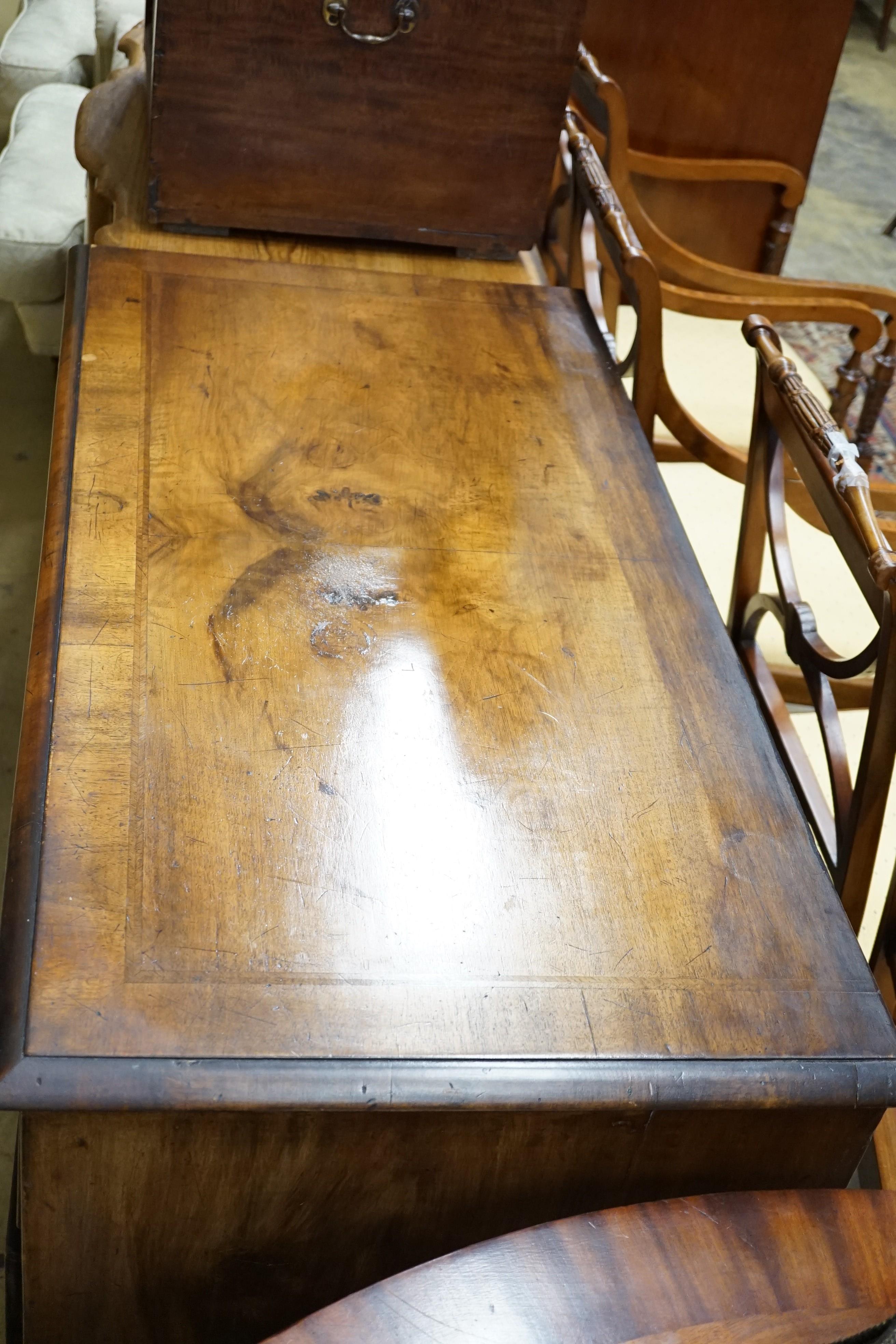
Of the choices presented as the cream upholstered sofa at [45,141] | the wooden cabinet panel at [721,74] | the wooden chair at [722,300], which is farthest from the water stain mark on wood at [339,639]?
the wooden cabinet panel at [721,74]

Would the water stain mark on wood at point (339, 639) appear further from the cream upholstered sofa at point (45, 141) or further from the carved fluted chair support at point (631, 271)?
the cream upholstered sofa at point (45, 141)

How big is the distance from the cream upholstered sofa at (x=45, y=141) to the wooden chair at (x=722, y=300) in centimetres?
89

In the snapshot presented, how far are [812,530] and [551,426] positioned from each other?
3.61 feet

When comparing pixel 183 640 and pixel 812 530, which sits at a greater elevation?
pixel 183 640

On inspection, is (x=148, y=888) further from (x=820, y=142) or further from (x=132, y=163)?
(x=820, y=142)

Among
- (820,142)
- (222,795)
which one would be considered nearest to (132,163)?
(222,795)

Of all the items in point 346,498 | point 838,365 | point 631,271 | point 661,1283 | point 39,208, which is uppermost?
point 631,271

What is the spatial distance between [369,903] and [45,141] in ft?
7.67

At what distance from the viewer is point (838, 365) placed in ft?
10.8

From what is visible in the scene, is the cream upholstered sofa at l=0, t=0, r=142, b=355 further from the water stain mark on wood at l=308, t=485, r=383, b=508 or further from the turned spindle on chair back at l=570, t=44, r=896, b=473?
the water stain mark on wood at l=308, t=485, r=383, b=508

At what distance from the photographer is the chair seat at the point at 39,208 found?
7.59 feet

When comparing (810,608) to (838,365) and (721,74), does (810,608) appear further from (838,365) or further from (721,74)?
(838,365)

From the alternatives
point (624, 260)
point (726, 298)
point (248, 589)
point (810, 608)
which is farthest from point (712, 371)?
point (248, 589)

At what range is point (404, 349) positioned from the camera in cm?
142
